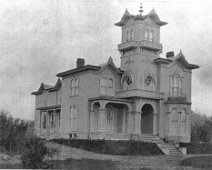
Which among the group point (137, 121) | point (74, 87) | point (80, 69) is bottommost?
point (137, 121)

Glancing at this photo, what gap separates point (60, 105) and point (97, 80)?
25.2 feet

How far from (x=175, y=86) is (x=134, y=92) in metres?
4.87

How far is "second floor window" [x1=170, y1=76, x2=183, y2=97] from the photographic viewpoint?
138 ft

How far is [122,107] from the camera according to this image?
136 ft

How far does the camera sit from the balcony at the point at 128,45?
133ft

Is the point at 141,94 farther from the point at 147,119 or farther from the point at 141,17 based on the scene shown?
the point at 141,17

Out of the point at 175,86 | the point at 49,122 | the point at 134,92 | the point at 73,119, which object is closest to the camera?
the point at 134,92

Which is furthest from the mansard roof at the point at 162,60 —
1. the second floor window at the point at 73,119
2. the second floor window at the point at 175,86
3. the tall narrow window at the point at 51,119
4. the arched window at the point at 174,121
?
the tall narrow window at the point at 51,119

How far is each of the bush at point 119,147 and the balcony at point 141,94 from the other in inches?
221

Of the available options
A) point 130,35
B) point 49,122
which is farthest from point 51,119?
point 130,35

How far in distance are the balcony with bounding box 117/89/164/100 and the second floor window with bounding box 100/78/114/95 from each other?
91 centimetres

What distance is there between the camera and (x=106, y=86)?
40.8 meters

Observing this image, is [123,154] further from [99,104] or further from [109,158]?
[99,104]

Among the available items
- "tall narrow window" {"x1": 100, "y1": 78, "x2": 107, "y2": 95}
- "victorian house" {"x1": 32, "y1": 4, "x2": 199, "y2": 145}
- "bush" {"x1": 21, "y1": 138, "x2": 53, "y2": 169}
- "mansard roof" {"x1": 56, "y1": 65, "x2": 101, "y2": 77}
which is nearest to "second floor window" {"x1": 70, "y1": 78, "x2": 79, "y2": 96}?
"victorian house" {"x1": 32, "y1": 4, "x2": 199, "y2": 145}
